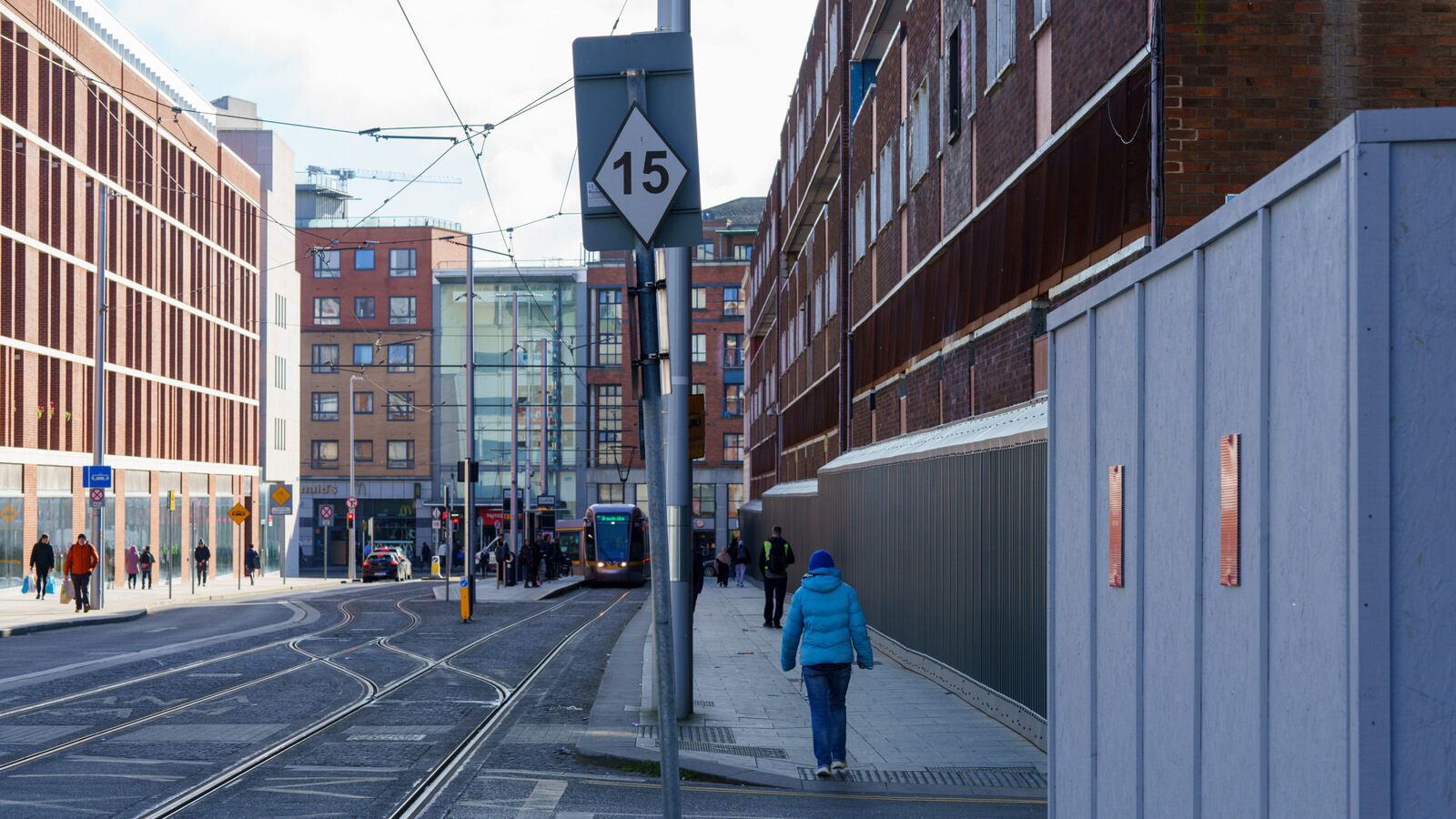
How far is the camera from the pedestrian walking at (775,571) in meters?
25.8

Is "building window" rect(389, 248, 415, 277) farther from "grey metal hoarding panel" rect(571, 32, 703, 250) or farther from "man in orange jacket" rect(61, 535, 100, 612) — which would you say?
"grey metal hoarding panel" rect(571, 32, 703, 250)

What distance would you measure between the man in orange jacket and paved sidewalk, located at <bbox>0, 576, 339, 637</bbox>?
0.44m

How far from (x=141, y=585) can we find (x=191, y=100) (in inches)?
763

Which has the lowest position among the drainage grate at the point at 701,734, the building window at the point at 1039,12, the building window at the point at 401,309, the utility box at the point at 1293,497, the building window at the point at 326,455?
the drainage grate at the point at 701,734

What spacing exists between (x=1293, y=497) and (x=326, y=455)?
318ft

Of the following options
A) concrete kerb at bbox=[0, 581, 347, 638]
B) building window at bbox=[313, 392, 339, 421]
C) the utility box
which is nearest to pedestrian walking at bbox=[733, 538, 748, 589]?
concrete kerb at bbox=[0, 581, 347, 638]

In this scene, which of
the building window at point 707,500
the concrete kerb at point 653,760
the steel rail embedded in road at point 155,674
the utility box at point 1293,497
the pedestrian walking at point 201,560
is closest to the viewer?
the utility box at point 1293,497

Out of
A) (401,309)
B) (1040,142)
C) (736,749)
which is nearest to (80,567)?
(1040,142)

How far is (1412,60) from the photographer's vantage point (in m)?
12.1

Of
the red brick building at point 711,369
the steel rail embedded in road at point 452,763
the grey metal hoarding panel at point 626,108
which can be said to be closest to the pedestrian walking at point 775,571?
the steel rail embedded in road at point 452,763

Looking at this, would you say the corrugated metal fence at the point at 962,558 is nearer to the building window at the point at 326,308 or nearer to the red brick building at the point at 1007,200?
the red brick building at the point at 1007,200

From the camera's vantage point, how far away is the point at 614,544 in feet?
183

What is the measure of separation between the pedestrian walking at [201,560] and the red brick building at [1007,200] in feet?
106

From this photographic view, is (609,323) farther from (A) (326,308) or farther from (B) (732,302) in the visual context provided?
(A) (326,308)
